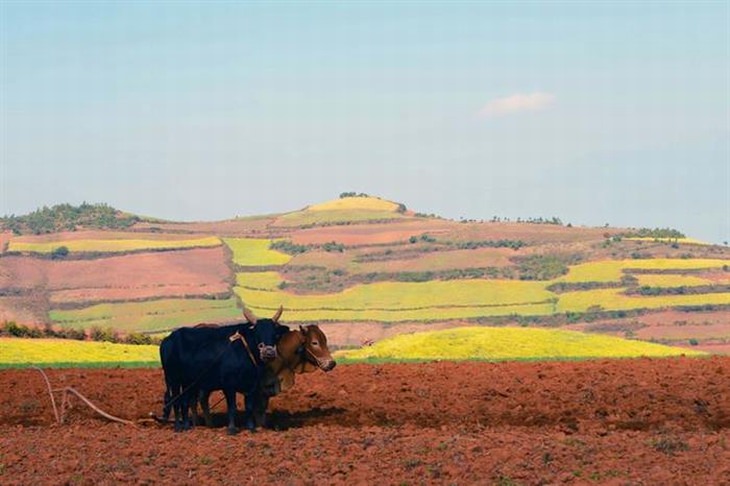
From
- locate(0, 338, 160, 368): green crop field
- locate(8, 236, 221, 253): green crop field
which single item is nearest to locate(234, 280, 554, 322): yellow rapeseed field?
locate(8, 236, 221, 253): green crop field

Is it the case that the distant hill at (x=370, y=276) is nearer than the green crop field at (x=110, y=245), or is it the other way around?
the distant hill at (x=370, y=276)

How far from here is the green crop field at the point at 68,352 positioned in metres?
49.2

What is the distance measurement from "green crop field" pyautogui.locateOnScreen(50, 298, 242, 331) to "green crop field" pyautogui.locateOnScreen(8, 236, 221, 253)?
23038 mm

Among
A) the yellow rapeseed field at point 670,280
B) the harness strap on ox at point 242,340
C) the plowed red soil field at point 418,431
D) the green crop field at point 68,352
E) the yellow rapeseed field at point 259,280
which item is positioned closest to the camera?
the plowed red soil field at point 418,431

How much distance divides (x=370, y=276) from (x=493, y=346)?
96.8 m

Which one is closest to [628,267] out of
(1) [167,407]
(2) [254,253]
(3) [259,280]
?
(3) [259,280]

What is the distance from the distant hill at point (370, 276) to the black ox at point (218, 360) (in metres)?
87.8

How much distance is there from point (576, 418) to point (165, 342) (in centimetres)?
766

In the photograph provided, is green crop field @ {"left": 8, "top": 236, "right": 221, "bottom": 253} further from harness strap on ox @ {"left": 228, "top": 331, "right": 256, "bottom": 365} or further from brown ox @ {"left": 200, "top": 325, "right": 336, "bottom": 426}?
harness strap on ox @ {"left": 228, "top": 331, "right": 256, "bottom": 365}

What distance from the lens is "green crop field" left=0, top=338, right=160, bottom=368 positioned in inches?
1937

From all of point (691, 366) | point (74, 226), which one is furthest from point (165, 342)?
point (74, 226)

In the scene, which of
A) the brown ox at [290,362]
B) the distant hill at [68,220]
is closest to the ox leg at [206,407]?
the brown ox at [290,362]

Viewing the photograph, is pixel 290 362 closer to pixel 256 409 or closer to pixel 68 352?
pixel 256 409

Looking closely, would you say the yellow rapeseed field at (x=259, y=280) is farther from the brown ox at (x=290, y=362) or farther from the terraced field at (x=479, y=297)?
the brown ox at (x=290, y=362)
